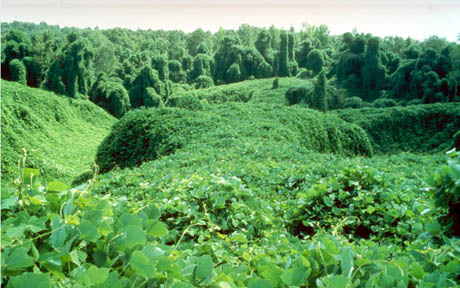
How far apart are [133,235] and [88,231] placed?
10cm

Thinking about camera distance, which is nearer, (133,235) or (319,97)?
(133,235)

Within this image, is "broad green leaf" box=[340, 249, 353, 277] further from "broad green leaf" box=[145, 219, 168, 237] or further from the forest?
"broad green leaf" box=[145, 219, 168, 237]

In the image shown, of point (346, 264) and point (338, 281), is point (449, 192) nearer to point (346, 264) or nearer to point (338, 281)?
point (346, 264)

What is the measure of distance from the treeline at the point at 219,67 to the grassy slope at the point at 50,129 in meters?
2.51

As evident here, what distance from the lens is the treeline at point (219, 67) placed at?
23.6 meters

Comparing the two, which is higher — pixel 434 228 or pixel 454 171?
pixel 454 171

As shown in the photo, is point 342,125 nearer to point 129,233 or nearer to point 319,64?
point 129,233

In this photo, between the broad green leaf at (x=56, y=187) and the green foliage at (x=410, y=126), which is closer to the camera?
the broad green leaf at (x=56, y=187)

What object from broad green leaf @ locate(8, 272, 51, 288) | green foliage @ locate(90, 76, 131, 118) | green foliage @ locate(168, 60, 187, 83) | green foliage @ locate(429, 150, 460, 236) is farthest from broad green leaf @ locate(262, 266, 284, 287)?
green foliage @ locate(168, 60, 187, 83)

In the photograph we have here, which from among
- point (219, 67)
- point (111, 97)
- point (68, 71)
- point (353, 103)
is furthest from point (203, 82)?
point (353, 103)

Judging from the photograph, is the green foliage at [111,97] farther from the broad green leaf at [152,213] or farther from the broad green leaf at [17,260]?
the broad green leaf at [17,260]

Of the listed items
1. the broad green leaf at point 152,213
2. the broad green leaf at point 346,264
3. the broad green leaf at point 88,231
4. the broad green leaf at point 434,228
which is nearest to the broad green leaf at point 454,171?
the broad green leaf at point 434,228

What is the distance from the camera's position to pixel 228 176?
395 cm

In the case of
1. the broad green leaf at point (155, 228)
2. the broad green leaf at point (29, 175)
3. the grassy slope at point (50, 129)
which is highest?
the broad green leaf at point (29, 175)
